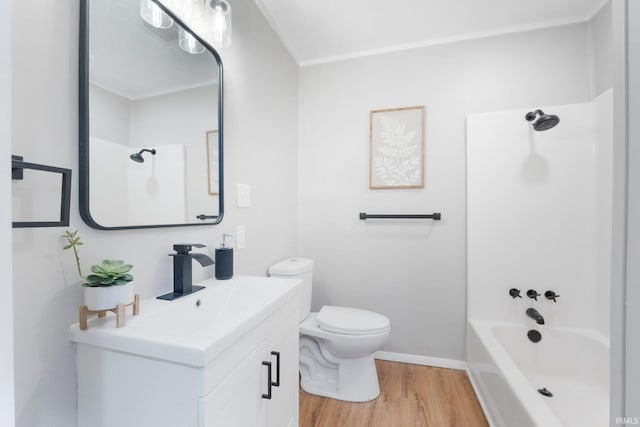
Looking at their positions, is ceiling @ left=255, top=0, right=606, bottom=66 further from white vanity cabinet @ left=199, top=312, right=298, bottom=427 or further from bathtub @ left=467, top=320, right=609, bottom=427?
bathtub @ left=467, top=320, right=609, bottom=427

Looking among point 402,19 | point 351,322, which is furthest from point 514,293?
point 402,19

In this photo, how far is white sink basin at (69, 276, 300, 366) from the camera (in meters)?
0.65

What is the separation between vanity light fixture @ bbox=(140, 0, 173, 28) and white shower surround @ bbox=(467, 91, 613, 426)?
1885mm

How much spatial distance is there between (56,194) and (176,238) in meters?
0.43

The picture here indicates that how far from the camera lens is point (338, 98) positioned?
2270 millimetres

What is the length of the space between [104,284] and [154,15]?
971 mm

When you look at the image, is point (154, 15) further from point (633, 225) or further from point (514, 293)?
point (514, 293)

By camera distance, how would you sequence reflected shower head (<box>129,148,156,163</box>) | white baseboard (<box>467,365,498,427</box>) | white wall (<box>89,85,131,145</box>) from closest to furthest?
1. white wall (<box>89,85,131,145</box>)
2. reflected shower head (<box>129,148,156,163</box>)
3. white baseboard (<box>467,365,498,427</box>)

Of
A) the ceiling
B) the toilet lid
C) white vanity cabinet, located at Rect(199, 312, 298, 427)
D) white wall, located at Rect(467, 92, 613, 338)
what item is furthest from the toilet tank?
the ceiling

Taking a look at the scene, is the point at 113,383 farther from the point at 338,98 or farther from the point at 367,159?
the point at 338,98

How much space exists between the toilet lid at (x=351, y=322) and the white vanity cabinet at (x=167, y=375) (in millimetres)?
820

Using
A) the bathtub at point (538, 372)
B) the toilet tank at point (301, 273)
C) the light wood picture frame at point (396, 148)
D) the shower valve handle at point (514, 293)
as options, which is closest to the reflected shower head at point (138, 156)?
the toilet tank at point (301, 273)

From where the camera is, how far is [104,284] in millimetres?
726

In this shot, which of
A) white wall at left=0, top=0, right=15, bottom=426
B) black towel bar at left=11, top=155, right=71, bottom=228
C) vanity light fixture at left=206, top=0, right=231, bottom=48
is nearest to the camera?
white wall at left=0, top=0, right=15, bottom=426
